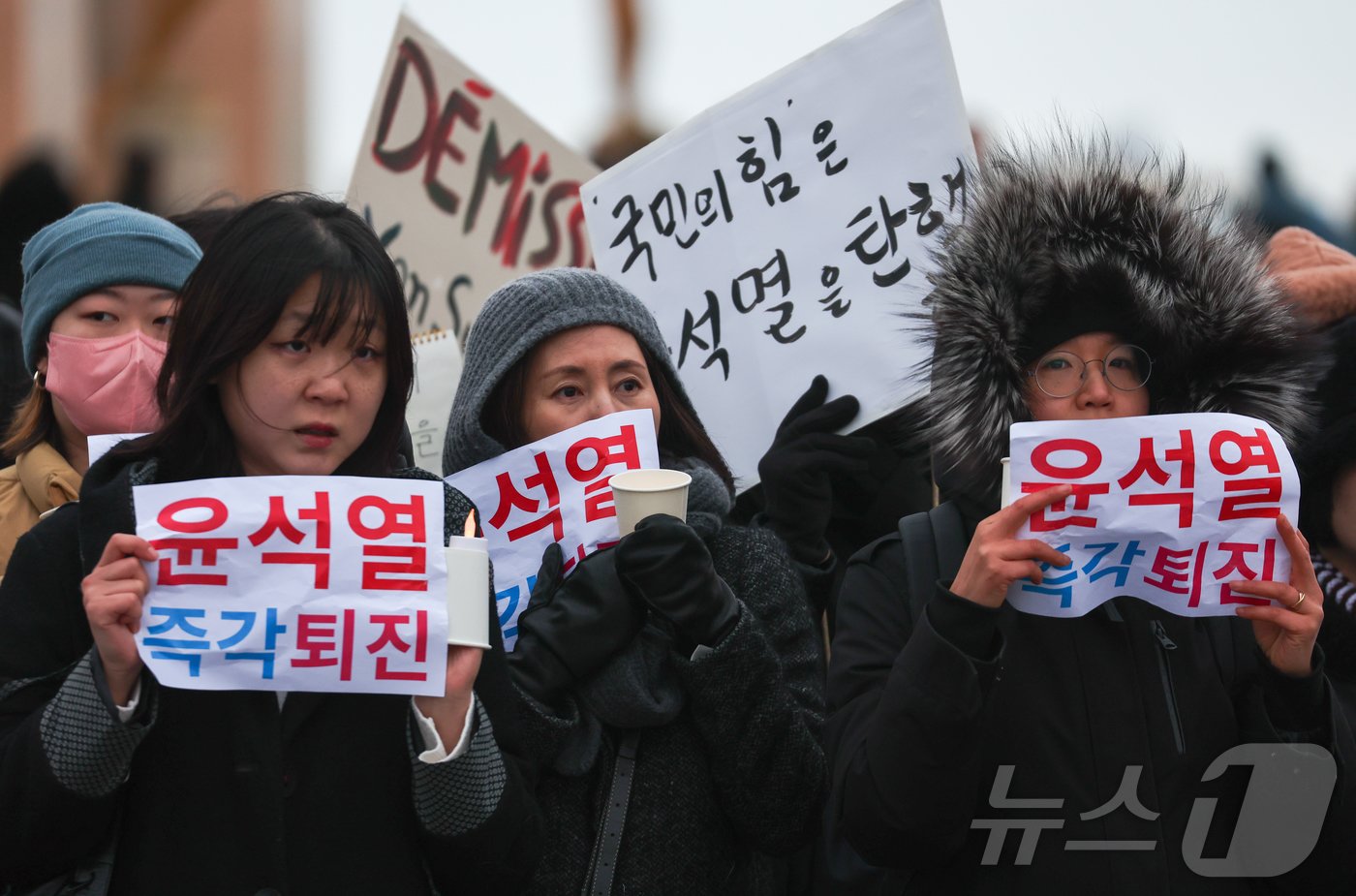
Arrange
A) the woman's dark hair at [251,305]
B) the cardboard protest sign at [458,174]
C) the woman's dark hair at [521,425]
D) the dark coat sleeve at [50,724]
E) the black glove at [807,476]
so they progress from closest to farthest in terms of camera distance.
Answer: the dark coat sleeve at [50,724] → the woman's dark hair at [251,305] → the woman's dark hair at [521,425] → the black glove at [807,476] → the cardboard protest sign at [458,174]

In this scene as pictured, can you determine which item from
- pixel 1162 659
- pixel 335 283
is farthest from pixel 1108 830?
pixel 335 283

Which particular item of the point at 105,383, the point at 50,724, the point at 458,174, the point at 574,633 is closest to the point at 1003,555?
the point at 574,633

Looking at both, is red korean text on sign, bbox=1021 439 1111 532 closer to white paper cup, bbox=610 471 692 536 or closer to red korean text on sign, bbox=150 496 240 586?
white paper cup, bbox=610 471 692 536

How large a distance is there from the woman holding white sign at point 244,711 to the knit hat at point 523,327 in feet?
2.11

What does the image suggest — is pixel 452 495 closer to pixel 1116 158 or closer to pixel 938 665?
pixel 938 665

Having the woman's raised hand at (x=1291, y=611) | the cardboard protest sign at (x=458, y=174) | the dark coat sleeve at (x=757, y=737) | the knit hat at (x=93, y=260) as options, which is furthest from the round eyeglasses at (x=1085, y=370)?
the cardboard protest sign at (x=458, y=174)

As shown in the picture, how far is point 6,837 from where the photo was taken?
2.18 m

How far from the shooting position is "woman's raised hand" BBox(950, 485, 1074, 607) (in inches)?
97.3

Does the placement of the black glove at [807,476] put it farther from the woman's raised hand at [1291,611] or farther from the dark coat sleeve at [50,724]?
the dark coat sleeve at [50,724]

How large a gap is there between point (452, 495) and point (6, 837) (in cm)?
82

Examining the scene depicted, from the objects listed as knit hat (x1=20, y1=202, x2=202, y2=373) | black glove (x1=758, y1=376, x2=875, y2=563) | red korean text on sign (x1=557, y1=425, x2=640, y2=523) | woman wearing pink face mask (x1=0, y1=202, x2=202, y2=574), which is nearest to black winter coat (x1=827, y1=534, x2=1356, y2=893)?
red korean text on sign (x1=557, y1=425, x2=640, y2=523)

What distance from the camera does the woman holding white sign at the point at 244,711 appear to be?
2.17 metres

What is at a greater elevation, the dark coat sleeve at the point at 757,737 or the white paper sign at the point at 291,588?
the white paper sign at the point at 291,588

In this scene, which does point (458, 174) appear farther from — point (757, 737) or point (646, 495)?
point (757, 737)
